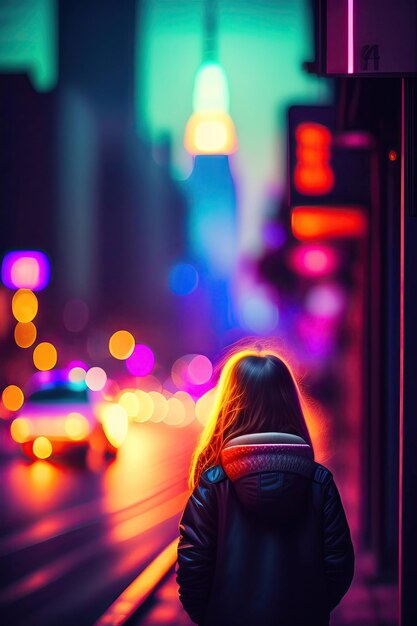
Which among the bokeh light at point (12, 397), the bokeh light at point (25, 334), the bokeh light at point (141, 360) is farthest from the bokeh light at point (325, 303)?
the bokeh light at point (141, 360)

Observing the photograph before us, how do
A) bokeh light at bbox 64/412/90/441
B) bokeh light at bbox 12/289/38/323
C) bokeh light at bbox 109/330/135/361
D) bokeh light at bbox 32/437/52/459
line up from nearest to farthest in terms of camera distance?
bokeh light at bbox 64/412/90/441
bokeh light at bbox 32/437/52/459
bokeh light at bbox 12/289/38/323
bokeh light at bbox 109/330/135/361

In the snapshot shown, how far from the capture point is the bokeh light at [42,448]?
18484mm

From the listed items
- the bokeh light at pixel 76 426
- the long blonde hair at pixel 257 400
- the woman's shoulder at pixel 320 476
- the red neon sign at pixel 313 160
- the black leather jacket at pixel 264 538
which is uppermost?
the red neon sign at pixel 313 160

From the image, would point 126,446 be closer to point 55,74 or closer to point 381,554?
point 381,554

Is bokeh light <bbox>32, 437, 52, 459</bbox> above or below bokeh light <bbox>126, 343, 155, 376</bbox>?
above

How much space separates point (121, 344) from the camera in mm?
114500

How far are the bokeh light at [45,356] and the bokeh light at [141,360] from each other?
3580 centimetres

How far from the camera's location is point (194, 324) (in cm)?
15325

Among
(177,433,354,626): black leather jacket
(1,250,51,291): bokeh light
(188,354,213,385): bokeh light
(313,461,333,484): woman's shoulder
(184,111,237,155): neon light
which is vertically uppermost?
(184,111,237,155): neon light

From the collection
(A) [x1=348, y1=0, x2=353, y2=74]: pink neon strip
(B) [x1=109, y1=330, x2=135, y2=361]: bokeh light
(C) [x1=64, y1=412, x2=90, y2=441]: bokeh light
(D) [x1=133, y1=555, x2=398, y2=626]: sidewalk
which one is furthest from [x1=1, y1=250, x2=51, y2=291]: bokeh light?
(A) [x1=348, y1=0, x2=353, y2=74]: pink neon strip

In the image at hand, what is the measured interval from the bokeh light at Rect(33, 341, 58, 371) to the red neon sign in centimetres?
6404

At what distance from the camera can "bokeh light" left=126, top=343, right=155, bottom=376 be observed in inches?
4667

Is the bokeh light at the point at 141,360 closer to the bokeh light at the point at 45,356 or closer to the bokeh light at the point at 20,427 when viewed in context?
the bokeh light at the point at 45,356

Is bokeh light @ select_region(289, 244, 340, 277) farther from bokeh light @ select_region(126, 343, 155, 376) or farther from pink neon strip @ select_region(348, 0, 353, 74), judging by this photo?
bokeh light @ select_region(126, 343, 155, 376)
